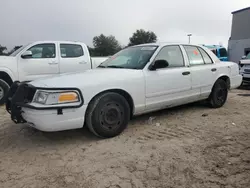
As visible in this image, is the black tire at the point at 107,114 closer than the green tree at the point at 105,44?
Yes

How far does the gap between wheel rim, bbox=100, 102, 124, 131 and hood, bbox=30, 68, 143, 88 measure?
0.38m

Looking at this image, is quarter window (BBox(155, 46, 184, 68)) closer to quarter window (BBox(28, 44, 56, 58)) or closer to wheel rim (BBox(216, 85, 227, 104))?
wheel rim (BBox(216, 85, 227, 104))

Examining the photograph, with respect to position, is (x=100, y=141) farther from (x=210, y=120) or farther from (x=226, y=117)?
(x=226, y=117)

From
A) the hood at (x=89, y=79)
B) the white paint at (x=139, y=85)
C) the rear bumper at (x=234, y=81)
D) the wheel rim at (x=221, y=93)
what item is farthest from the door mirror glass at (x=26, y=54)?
the rear bumper at (x=234, y=81)

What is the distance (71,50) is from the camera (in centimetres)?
782

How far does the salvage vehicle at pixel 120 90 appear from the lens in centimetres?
326

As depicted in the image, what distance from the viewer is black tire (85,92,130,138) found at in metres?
3.51

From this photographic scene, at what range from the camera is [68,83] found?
3352mm

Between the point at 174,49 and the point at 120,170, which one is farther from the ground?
the point at 174,49

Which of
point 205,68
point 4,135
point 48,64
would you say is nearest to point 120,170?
point 4,135

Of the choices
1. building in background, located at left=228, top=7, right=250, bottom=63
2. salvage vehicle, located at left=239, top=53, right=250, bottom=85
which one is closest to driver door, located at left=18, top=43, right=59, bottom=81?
salvage vehicle, located at left=239, top=53, right=250, bottom=85

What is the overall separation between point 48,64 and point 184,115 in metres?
4.45

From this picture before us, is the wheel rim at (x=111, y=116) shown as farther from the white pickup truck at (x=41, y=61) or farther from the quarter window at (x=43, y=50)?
the quarter window at (x=43, y=50)

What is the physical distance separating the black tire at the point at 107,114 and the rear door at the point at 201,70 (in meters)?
1.85
